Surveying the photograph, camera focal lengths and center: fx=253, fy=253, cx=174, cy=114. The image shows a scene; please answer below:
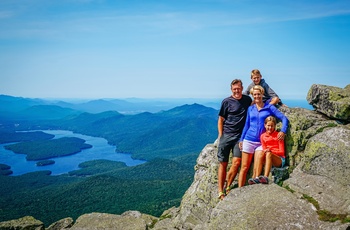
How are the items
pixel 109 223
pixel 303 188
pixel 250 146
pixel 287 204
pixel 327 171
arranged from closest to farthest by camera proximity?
pixel 287 204 < pixel 303 188 < pixel 327 171 < pixel 250 146 < pixel 109 223

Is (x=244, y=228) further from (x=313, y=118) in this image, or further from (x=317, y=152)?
(x=313, y=118)

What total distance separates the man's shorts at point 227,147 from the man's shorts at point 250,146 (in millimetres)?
641

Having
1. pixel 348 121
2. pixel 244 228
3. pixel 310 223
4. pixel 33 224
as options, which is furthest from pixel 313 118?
pixel 33 224

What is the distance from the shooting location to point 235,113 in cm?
1325

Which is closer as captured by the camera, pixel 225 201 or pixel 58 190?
A: pixel 225 201

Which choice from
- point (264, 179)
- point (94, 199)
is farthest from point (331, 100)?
point (94, 199)

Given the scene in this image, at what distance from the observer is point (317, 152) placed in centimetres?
1241

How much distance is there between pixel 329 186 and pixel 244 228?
4339mm

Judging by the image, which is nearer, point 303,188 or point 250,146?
point 303,188

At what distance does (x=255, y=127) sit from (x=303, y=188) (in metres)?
3.45

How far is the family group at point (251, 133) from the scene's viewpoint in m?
12.2

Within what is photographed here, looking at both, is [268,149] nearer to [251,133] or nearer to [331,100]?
[251,133]

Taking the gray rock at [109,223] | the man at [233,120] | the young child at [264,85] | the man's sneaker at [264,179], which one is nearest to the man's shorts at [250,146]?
the man at [233,120]

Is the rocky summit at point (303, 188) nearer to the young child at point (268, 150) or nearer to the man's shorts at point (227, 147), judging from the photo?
the young child at point (268, 150)
